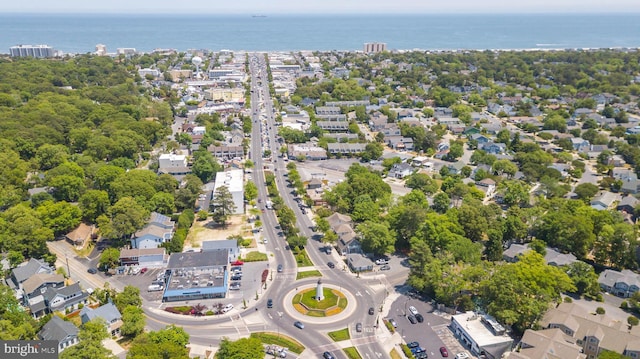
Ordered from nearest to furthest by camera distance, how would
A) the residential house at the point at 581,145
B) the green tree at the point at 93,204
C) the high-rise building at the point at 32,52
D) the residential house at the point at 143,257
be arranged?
the residential house at the point at 143,257
the green tree at the point at 93,204
the residential house at the point at 581,145
the high-rise building at the point at 32,52

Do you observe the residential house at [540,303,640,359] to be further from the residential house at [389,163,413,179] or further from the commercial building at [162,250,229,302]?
the residential house at [389,163,413,179]

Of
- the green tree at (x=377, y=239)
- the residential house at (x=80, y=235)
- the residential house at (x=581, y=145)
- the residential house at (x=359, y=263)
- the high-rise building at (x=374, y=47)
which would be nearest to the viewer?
the residential house at (x=359, y=263)

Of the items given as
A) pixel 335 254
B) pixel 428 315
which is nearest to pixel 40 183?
pixel 335 254

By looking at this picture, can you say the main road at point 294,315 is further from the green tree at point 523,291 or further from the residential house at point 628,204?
the residential house at point 628,204

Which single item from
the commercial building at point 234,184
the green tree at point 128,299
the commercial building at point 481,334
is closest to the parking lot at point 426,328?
the commercial building at point 481,334

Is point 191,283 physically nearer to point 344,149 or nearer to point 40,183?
point 40,183

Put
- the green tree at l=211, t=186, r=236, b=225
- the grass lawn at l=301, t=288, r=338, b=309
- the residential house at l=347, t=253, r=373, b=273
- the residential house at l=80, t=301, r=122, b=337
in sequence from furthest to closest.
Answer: the green tree at l=211, t=186, r=236, b=225, the residential house at l=347, t=253, r=373, b=273, the grass lawn at l=301, t=288, r=338, b=309, the residential house at l=80, t=301, r=122, b=337

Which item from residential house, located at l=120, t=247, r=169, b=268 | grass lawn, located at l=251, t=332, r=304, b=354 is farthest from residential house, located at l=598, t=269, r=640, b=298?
residential house, located at l=120, t=247, r=169, b=268
